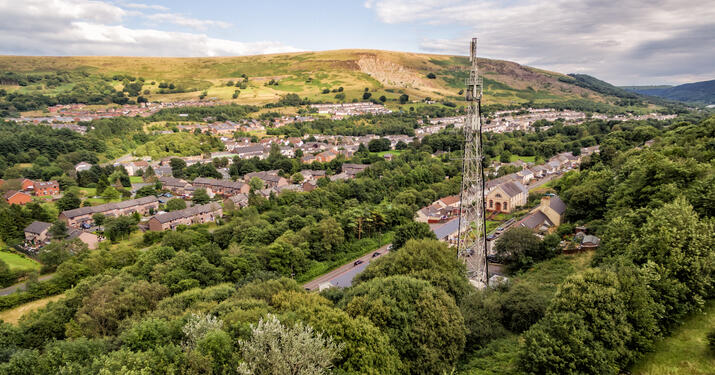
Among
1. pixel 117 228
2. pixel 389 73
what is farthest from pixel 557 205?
pixel 389 73

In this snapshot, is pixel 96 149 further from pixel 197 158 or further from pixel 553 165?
pixel 553 165

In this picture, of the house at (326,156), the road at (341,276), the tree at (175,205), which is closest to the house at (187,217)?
the tree at (175,205)

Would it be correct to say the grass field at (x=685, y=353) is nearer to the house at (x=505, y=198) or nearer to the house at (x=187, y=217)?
the house at (x=505, y=198)

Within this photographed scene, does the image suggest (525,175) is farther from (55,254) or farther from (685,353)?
(55,254)

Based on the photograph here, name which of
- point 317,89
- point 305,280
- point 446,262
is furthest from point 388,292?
point 317,89

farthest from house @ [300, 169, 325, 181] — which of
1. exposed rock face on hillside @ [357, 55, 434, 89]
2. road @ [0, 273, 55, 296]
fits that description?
exposed rock face on hillside @ [357, 55, 434, 89]

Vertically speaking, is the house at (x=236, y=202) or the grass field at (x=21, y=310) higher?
the house at (x=236, y=202)
